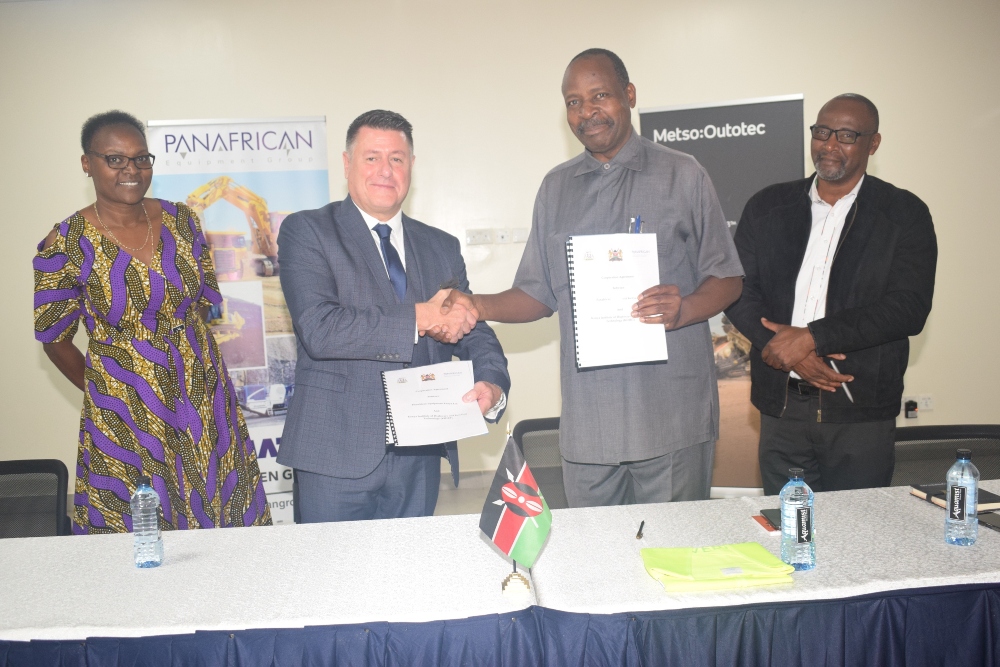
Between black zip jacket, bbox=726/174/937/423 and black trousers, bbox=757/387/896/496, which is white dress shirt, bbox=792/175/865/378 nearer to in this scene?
black zip jacket, bbox=726/174/937/423

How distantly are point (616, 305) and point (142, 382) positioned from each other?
1.66 m

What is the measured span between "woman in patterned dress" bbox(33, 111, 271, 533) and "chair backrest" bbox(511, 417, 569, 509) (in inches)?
43.1

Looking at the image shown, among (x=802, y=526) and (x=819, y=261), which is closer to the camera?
(x=802, y=526)

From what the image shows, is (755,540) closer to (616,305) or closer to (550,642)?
(550,642)

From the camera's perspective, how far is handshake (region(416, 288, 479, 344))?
252cm

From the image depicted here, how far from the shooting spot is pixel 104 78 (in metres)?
5.64

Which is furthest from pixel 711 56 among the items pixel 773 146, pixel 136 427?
pixel 136 427

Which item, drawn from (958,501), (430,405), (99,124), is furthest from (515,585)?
(99,124)

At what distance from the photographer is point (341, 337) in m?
2.45

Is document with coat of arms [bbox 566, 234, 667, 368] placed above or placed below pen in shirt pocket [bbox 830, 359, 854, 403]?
above

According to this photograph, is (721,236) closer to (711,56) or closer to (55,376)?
(711,56)

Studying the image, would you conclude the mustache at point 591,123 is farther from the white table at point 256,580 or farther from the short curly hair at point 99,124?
the short curly hair at point 99,124

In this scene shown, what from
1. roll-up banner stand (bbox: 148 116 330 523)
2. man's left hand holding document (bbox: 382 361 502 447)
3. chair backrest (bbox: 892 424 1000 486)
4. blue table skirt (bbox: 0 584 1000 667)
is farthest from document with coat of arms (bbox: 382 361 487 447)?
roll-up banner stand (bbox: 148 116 330 523)

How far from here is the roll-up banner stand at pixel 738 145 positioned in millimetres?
5262
